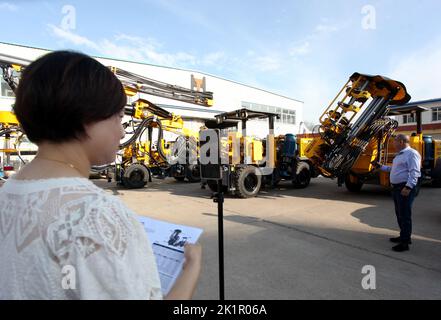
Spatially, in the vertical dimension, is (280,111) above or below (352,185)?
above

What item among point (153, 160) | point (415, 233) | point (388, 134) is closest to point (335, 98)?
point (388, 134)

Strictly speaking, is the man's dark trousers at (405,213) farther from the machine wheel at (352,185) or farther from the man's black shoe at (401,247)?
the machine wheel at (352,185)

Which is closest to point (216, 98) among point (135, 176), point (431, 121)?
point (135, 176)

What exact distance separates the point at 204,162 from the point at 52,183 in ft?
6.93

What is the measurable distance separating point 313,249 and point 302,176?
22.7 ft

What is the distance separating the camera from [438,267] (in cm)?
358

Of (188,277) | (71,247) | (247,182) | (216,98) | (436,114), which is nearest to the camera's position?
(71,247)

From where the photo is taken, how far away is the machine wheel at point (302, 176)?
1063 cm

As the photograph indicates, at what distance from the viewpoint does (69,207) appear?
0.74 meters

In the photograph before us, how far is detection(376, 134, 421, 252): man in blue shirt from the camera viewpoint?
13.7 feet

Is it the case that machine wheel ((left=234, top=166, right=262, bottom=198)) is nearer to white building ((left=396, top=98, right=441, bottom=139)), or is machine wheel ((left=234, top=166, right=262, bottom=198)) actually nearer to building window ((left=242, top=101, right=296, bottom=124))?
building window ((left=242, top=101, right=296, bottom=124))

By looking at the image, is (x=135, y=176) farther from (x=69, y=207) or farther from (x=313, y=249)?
(x=69, y=207)

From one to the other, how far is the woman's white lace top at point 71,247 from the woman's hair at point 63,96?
15 centimetres

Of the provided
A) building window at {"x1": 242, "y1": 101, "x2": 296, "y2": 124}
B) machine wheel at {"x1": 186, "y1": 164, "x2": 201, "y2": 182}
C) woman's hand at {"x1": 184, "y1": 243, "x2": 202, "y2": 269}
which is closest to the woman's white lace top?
woman's hand at {"x1": 184, "y1": 243, "x2": 202, "y2": 269}
